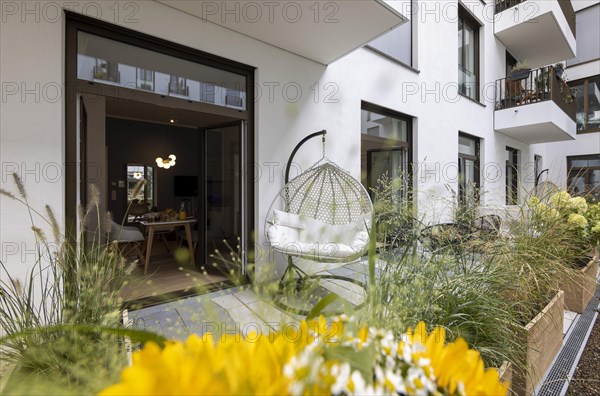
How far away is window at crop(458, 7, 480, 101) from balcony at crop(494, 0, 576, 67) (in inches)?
29.7

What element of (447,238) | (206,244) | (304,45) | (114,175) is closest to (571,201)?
(447,238)

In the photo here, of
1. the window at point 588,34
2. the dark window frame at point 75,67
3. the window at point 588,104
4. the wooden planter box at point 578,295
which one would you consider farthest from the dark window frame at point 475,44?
the window at point 588,34

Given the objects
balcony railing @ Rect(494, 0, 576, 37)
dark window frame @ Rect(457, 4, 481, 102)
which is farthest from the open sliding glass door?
balcony railing @ Rect(494, 0, 576, 37)

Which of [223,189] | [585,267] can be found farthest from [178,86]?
[585,267]

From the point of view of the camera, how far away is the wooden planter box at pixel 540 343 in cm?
121

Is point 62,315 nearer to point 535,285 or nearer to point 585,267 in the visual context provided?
point 535,285

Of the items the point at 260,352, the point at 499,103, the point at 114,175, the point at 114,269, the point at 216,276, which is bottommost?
the point at 216,276

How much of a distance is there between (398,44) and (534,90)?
418 cm

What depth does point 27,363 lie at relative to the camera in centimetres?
78

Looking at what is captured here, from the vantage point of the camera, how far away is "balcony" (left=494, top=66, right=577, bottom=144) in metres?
6.46

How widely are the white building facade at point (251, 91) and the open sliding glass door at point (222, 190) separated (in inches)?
0.9

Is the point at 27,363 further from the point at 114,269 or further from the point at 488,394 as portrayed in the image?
the point at 488,394

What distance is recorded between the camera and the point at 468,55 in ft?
22.4

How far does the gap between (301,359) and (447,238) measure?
1.39 metres
